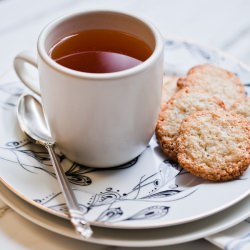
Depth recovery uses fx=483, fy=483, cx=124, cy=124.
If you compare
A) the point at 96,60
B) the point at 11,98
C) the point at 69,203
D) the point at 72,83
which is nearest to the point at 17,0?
the point at 11,98

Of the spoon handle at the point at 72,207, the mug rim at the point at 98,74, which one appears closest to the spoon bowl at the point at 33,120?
the spoon handle at the point at 72,207

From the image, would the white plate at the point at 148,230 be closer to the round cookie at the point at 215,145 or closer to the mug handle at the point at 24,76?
the round cookie at the point at 215,145

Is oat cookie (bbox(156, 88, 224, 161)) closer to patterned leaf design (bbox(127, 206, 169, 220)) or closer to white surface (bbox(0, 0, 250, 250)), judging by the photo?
patterned leaf design (bbox(127, 206, 169, 220))

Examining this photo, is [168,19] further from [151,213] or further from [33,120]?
[151,213]

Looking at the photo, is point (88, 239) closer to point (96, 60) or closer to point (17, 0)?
point (96, 60)

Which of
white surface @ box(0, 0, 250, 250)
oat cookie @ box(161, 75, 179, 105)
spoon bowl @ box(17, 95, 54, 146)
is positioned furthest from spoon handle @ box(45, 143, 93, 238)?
white surface @ box(0, 0, 250, 250)

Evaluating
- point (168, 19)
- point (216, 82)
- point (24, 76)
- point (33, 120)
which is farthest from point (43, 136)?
point (168, 19)
